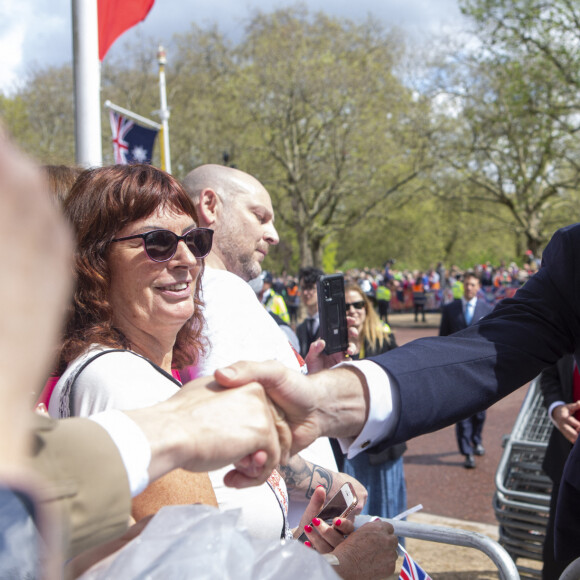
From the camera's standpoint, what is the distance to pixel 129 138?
27.4 ft

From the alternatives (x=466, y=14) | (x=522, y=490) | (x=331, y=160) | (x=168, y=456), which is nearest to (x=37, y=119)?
(x=331, y=160)

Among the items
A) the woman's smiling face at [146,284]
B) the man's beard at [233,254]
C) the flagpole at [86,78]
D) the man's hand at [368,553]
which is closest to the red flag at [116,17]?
the flagpole at [86,78]

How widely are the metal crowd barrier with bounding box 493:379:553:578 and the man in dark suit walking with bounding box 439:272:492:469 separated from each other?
8.40 ft

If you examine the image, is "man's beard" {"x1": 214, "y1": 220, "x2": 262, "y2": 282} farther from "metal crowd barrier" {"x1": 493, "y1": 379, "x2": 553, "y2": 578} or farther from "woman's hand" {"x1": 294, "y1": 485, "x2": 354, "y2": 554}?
"metal crowd barrier" {"x1": 493, "y1": 379, "x2": 553, "y2": 578}

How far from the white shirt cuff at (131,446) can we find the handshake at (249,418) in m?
0.02

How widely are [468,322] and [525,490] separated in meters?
4.38

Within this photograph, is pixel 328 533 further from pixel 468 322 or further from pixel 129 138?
pixel 129 138

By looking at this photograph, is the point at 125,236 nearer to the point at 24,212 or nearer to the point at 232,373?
the point at 232,373

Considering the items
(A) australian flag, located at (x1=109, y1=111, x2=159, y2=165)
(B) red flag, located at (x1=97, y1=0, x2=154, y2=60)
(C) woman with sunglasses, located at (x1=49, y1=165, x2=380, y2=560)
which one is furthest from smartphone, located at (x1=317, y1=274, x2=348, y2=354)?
(A) australian flag, located at (x1=109, y1=111, x2=159, y2=165)

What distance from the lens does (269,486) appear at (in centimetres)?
178

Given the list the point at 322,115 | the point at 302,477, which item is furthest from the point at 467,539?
the point at 322,115

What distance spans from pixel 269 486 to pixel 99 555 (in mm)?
836

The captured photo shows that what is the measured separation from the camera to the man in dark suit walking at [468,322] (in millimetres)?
6852

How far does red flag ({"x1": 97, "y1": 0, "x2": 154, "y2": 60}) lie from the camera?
4664 millimetres
